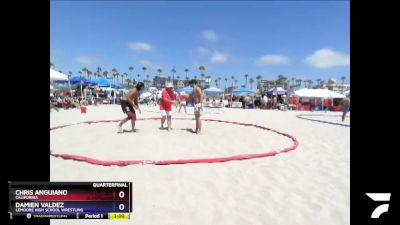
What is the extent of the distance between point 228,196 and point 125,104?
5275 millimetres
